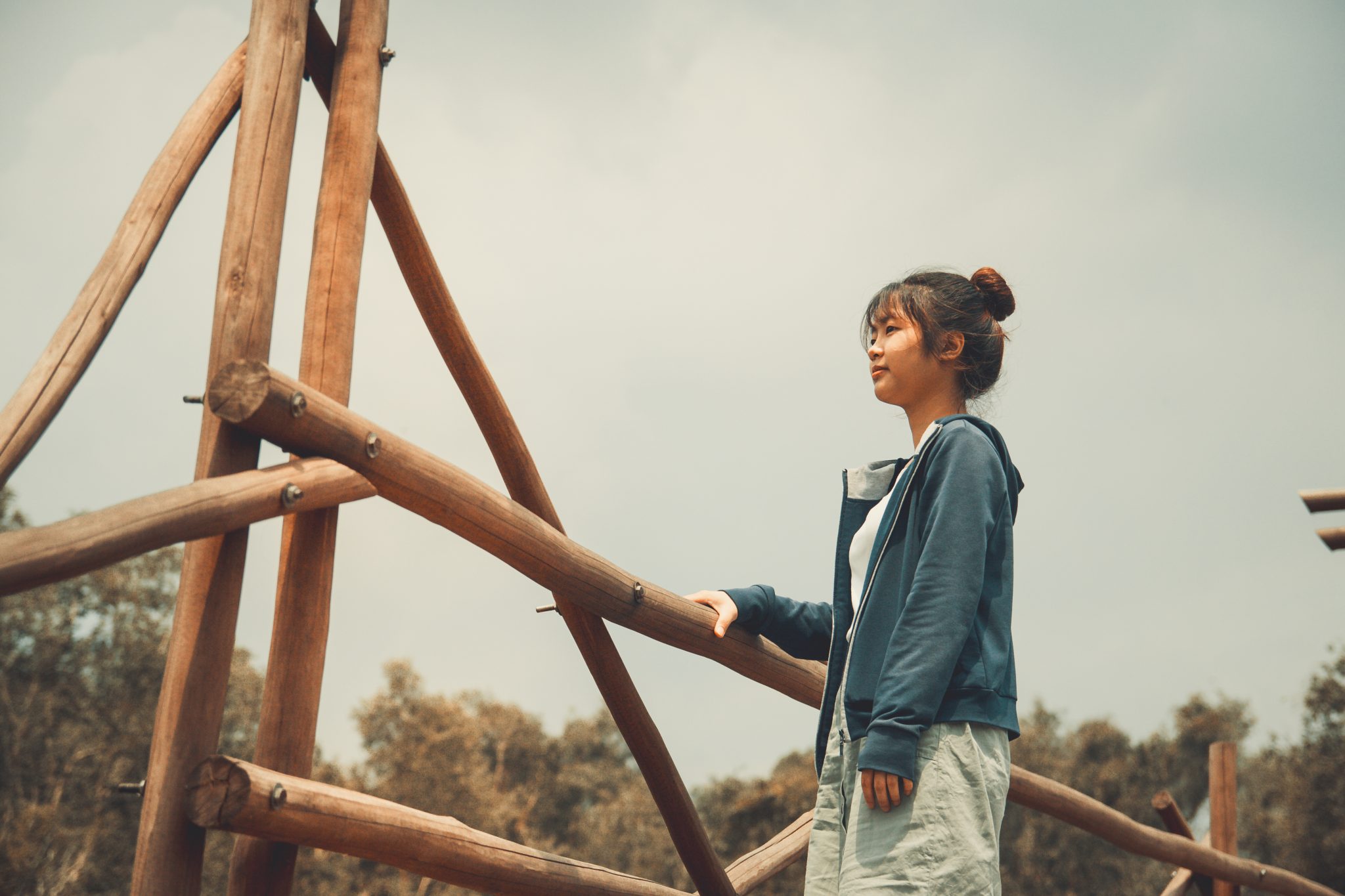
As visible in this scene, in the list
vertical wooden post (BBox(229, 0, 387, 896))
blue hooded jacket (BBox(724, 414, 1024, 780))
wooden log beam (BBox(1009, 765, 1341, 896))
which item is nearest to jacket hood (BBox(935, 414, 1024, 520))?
blue hooded jacket (BBox(724, 414, 1024, 780))

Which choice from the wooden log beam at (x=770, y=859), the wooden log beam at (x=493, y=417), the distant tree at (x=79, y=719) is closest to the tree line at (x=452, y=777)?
the distant tree at (x=79, y=719)

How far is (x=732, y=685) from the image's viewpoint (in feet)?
12.0

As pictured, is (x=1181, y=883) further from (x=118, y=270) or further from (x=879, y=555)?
(x=118, y=270)

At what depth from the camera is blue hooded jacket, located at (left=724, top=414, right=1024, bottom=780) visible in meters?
2.04

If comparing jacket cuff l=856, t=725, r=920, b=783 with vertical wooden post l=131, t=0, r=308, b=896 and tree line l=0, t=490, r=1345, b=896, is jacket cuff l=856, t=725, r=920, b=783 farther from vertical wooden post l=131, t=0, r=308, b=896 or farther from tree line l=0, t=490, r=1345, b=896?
tree line l=0, t=490, r=1345, b=896

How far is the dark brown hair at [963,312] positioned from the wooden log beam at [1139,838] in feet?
6.58

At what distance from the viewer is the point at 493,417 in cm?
303

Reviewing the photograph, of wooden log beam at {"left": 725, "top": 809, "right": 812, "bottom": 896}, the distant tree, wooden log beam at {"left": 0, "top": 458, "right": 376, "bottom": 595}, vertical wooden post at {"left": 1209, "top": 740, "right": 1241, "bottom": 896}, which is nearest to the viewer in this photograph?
wooden log beam at {"left": 0, "top": 458, "right": 376, "bottom": 595}

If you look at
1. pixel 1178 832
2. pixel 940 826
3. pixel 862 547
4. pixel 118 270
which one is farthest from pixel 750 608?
pixel 1178 832

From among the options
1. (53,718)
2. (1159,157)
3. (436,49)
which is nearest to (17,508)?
(53,718)

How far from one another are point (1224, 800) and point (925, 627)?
562cm

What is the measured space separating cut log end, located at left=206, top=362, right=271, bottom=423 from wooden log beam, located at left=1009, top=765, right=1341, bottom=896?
3.13 meters

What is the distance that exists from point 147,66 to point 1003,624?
95.7 ft

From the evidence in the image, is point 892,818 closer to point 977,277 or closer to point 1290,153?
point 977,277
